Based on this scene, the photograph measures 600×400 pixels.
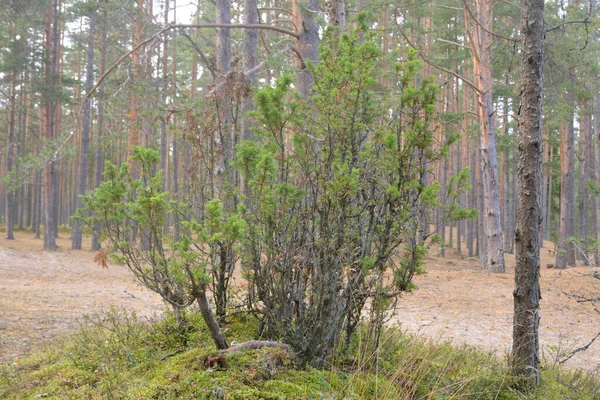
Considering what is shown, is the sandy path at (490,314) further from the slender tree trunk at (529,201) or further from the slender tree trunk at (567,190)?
the slender tree trunk at (567,190)

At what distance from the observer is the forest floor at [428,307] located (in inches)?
252

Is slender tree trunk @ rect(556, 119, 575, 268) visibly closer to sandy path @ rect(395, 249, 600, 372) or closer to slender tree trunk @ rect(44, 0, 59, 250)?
sandy path @ rect(395, 249, 600, 372)

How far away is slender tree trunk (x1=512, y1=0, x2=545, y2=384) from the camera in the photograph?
13.6ft

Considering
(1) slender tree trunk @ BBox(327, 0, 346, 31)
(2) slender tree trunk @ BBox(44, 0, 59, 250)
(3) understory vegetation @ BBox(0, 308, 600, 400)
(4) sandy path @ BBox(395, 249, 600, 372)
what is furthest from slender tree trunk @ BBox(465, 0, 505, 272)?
(2) slender tree trunk @ BBox(44, 0, 59, 250)

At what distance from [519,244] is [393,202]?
4.64ft

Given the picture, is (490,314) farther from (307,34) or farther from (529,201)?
(307,34)

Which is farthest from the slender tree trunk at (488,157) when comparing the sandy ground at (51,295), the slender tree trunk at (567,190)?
the sandy ground at (51,295)

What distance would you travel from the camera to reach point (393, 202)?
3676 millimetres

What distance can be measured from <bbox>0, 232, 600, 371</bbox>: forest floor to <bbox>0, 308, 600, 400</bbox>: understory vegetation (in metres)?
0.93

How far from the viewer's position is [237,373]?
3131 millimetres

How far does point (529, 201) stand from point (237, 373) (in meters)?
2.88

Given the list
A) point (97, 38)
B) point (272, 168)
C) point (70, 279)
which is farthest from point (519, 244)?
point (97, 38)

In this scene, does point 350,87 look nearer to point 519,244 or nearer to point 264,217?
point 264,217

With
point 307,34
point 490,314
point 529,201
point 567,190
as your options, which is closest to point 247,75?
point 307,34
